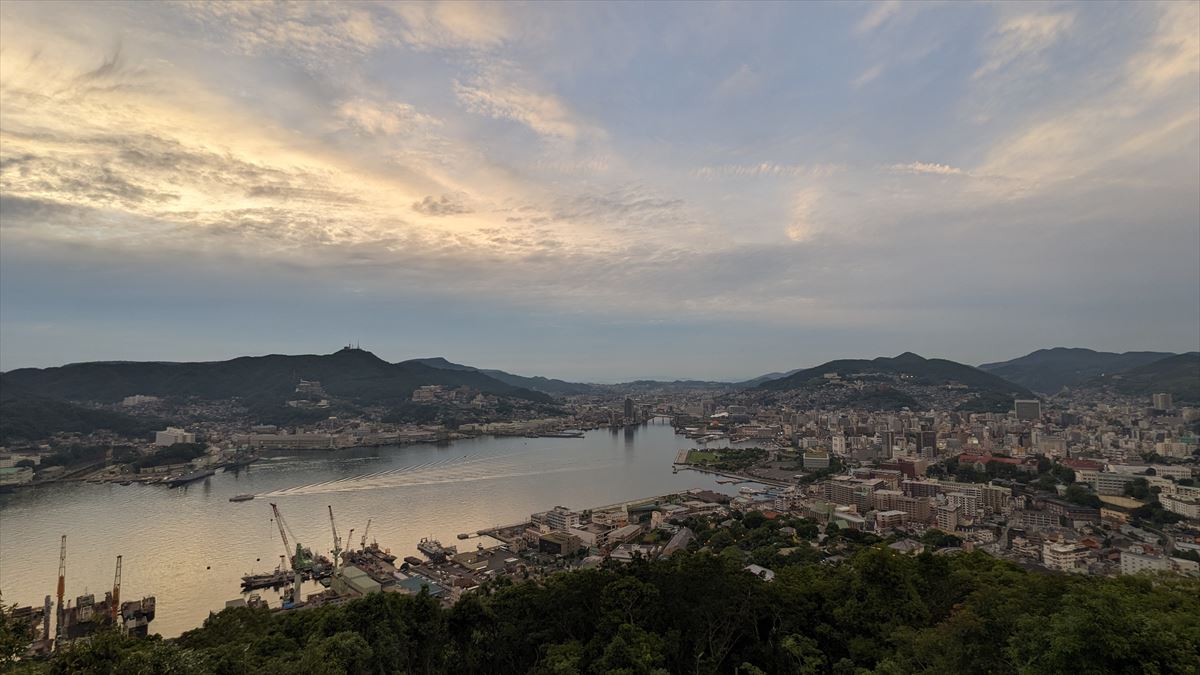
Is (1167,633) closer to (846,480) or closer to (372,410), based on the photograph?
(846,480)

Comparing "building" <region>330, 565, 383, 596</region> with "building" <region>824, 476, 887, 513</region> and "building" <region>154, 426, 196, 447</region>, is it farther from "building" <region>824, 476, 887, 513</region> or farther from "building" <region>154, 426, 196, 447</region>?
"building" <region>154, 426, 196, 447</region>

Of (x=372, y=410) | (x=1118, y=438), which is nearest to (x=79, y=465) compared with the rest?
(x=372, y=410)

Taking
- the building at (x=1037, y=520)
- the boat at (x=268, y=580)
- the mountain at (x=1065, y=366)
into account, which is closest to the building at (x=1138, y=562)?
the building at (x=1037, y=520)

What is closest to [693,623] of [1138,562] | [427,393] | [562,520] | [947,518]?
[562,520]

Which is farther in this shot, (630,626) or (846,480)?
(846,480)

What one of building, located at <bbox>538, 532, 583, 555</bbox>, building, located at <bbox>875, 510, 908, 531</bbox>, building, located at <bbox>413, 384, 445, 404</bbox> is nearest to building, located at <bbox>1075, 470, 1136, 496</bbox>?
building, located at <bbox>875, 510, 908, 531</bbox>

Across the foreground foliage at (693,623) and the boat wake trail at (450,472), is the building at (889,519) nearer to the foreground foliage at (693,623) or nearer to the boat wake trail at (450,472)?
the foreground foliage at (693,623)

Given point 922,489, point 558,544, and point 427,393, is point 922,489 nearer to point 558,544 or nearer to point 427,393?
point 558,544
